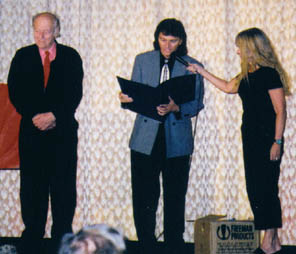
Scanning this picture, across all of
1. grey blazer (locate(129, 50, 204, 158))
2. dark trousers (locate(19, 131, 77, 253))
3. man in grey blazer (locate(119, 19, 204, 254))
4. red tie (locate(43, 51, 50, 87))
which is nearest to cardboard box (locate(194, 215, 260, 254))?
man in grey blazer (locate(119, 19, 204, 254))

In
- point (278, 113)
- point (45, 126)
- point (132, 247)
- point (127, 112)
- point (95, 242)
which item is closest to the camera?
point (95, 242)

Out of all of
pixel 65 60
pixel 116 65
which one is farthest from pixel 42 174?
pixel 116 65

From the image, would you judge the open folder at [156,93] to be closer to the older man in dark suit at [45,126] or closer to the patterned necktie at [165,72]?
the patterned necktie at [165,72]

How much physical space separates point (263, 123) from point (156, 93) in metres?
0.68

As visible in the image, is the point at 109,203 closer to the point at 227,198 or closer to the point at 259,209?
the point at 227,198

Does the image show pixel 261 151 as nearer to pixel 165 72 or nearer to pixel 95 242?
pixel 165 72

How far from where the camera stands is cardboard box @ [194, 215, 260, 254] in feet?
10.3

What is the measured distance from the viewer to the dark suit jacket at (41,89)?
125 inches

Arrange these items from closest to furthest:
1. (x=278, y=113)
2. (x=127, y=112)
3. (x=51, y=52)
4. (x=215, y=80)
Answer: (x=278, y=113)
(x=51, y=52)
(x=215, y=80)
(x=127, y=112)

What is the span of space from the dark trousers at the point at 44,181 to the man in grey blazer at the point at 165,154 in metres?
0.43

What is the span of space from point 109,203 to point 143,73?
1.25 meters

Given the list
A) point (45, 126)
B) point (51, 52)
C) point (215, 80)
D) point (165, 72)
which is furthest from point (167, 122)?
point (51, 52)

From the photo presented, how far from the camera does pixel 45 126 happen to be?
3.13 metres

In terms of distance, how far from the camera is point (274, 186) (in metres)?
3.05
